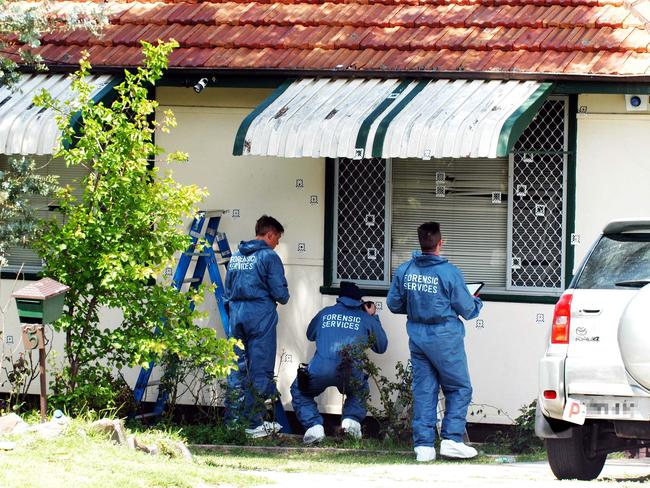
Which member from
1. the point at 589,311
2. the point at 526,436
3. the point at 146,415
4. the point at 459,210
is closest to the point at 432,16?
the point at 459,210

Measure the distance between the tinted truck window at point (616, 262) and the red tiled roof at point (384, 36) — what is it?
3234 mm

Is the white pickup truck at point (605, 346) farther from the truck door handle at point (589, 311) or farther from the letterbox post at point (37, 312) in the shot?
the letterbox post at point (37, 312)

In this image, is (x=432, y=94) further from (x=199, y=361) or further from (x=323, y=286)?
(x=199, y=361)

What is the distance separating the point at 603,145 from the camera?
39.0 feet

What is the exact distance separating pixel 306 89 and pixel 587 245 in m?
2.81

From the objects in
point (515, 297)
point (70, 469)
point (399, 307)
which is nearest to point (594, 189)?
point (515, 297)

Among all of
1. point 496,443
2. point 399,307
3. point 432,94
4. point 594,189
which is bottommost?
point 496,443

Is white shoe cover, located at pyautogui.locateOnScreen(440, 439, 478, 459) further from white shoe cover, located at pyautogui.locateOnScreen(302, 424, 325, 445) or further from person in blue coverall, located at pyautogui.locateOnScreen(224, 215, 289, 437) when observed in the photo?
person in blue coverall, located at pyautogui.locateOnScreen(224, 215, 289, 437)

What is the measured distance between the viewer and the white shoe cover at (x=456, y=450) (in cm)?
1101

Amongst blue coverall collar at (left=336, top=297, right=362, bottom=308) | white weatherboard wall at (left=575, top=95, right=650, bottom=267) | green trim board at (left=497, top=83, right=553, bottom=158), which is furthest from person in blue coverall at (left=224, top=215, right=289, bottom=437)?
white weatherboard wall at (left=575, top=95, right=650, bottom=267)

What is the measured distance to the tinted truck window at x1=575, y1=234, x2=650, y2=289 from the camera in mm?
8258

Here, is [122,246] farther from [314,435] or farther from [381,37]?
[381,37]

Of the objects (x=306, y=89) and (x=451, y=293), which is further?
(x=306, y=89)

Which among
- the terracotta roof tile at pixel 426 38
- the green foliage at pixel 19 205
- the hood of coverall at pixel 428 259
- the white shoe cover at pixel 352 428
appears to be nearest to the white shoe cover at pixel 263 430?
the white shoe cover at pixel 352 428
